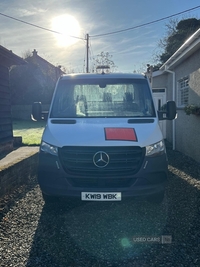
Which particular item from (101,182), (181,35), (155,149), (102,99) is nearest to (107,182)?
(101,182)

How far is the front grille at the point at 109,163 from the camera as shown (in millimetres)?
3781

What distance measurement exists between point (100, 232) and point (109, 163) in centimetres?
93

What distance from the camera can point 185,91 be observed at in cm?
980

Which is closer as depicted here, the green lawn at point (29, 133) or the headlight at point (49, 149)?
the headlight at point (49, 149)

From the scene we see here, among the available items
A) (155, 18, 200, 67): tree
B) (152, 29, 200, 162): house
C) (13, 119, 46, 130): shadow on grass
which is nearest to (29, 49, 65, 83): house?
(13, 119, 46, 130): shadow on grass

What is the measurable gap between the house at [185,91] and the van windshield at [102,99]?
103 inches

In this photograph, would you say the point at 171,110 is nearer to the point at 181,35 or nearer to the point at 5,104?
the point at 5,104

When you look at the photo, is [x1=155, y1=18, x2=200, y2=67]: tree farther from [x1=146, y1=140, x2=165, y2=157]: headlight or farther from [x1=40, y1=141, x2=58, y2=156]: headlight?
[x1=40, y1=141, x2=58, y2=156]: headlight

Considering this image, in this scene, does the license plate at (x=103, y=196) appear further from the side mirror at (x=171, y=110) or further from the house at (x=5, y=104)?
the house at (x=5, y=104)

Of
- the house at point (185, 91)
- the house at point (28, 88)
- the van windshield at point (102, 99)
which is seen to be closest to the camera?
the van windshield at point (102, 99)

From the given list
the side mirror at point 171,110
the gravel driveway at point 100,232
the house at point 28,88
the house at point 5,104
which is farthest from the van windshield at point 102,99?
the house at point 28,88

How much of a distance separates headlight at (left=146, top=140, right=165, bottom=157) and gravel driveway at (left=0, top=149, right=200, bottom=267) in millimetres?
990

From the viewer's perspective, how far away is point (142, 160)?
3807mm

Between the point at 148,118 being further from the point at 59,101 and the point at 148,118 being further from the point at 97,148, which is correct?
the point at 59,101
